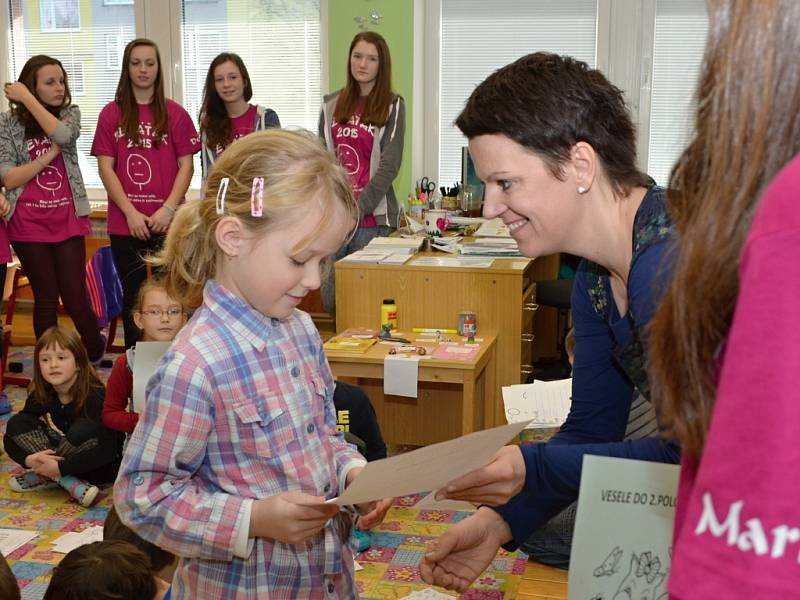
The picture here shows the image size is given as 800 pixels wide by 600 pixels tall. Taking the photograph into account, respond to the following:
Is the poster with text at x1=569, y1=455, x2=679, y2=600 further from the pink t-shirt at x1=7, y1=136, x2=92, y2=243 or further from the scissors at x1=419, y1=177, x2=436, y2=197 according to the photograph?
the scissors at x1=419, y1=177, x2=436, y2=197

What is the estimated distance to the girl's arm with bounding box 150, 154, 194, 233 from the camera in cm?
467

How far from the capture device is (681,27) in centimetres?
607

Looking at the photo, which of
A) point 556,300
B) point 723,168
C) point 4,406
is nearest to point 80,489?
point 4,406

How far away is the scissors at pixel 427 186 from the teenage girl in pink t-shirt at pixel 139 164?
191 centimetres

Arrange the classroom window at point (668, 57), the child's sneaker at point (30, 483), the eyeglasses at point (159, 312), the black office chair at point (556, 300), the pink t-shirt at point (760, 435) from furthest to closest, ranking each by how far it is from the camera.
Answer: the classroom window at point (668, 57), the black office chair at point (556, 300), the child's sneaker at point (30, 483), the eyeglasses at point (159, 312), the pink t-shirt at point (760, 435)

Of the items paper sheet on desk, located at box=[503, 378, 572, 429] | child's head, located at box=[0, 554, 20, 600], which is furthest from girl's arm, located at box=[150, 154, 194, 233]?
child's head, located at box=[0, 554, 20, 600]

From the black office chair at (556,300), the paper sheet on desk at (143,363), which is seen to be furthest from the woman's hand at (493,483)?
the black office chair at (556,300)

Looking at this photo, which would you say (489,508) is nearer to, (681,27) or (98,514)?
(98,514)

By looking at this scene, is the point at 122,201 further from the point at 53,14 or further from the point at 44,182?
the point at 53,14

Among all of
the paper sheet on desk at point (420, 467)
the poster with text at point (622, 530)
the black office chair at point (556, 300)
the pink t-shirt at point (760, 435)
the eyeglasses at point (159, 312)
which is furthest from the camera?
the black office chair at point (556, 300)

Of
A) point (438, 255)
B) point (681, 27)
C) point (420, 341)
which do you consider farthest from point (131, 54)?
point (681, 27)

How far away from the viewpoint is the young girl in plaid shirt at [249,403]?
1.35 meters

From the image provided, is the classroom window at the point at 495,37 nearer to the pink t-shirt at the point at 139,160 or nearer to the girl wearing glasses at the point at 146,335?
the pink t-shirt at the point at 139,160

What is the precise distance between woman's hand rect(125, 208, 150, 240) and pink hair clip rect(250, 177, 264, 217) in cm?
337
